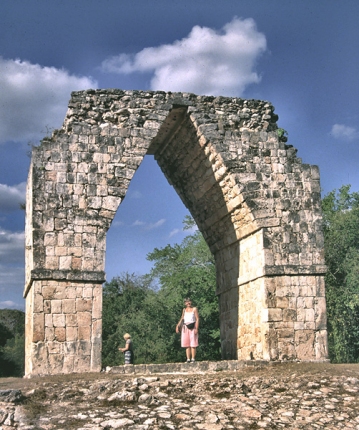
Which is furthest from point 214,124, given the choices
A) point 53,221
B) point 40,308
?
point 40,308

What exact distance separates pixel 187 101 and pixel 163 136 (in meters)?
1.31

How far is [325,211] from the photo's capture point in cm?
2159

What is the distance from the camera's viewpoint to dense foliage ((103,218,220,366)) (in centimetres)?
1961

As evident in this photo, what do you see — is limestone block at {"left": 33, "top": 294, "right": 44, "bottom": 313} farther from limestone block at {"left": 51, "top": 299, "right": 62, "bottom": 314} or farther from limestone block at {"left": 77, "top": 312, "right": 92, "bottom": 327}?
limestone block at {"left": 77, "top": 312, "right": 92, "bottom": 327}

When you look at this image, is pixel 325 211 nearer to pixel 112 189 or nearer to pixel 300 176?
pixel 300 176

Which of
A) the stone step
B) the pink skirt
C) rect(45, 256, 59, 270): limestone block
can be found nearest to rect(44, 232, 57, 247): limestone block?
rect(45, 256, 59, 270): limestone block

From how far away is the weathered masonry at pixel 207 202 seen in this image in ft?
30.6

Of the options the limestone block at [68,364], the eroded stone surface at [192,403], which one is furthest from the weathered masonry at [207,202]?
the eroded stone surface at [192,403]

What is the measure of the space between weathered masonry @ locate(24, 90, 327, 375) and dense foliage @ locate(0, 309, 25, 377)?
1468 centimetres

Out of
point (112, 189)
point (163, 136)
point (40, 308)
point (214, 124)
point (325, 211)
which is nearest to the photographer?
point (40, 308)

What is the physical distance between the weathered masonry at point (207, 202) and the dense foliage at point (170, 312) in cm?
775

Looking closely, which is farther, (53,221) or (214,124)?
(214,124)

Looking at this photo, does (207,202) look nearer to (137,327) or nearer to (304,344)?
(304,344)

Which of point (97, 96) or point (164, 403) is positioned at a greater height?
point (97, 96)
